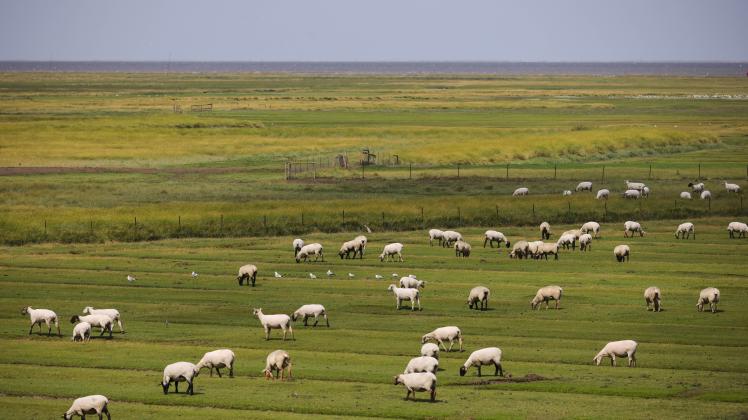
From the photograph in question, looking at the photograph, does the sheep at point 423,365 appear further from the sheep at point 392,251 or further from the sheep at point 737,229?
the sheep at point 737,229

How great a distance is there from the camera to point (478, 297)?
1870 inches

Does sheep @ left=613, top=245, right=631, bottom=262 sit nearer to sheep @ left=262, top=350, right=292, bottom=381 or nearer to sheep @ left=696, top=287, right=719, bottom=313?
sheep @ left=696, top=287, right=719, bottom=313

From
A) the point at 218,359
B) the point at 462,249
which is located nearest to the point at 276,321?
the point at 218,359

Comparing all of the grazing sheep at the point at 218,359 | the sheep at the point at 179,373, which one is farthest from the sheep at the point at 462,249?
the sheep at the point at 179,373

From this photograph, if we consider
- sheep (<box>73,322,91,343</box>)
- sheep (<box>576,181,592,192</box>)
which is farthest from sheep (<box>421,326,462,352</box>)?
sheep (<box>576,181,592,192</box>)

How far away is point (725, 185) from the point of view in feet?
284

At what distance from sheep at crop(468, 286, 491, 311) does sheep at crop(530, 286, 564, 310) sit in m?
1.91

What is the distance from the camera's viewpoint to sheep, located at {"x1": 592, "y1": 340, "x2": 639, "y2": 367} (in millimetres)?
37125

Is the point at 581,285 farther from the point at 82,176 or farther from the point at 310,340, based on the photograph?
the point at 82,176

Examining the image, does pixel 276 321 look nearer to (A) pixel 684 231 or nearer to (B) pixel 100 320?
(B) pixel 100 320

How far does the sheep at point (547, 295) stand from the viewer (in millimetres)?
47406

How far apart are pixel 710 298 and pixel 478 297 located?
8838 mm

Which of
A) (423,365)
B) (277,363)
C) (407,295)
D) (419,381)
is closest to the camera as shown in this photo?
(419,381)

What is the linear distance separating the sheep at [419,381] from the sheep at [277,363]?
3.73m
